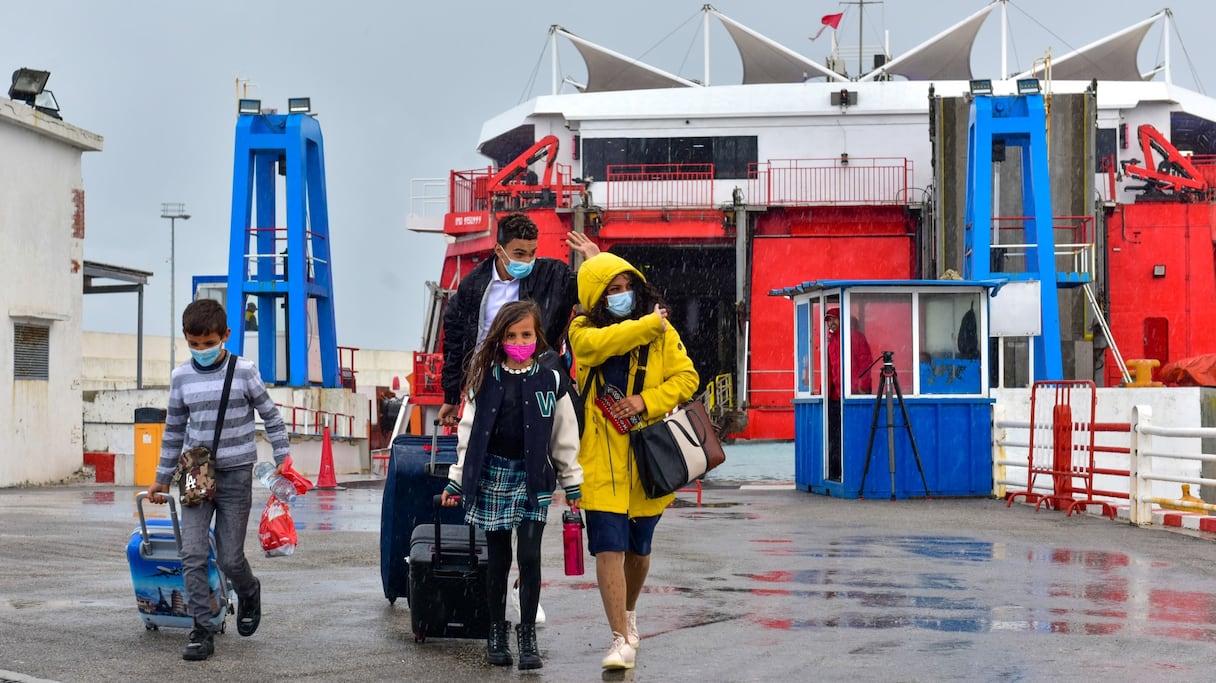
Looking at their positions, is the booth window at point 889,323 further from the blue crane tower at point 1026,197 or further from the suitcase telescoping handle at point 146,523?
the suitcase telescoping handle at point 146,523

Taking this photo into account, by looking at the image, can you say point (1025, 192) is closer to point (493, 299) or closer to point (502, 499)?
point (493, 299)

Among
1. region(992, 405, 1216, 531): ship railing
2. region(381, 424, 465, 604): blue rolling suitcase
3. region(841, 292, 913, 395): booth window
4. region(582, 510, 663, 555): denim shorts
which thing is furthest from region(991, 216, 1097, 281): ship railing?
region(582, 510, 663, 555): denim shorts

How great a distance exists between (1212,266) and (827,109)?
878cm

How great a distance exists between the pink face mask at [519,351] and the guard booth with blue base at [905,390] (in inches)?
450

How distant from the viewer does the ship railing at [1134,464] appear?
13.6 metres

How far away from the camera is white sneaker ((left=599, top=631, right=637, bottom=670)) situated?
605 cm

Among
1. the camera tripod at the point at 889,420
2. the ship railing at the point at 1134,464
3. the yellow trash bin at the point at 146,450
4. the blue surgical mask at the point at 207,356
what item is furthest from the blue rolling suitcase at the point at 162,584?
the yellow trash bin at the point at 146,450

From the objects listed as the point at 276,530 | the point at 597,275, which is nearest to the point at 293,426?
the point at 276,530

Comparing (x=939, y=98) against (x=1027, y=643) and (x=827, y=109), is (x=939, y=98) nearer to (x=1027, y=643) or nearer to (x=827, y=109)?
(x=827, y=109)

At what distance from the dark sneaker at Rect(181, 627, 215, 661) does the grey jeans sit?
11 cm

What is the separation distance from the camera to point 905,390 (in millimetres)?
17906

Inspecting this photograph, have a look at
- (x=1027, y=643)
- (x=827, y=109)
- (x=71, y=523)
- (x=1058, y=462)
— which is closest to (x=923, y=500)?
(x=1058, y=462)

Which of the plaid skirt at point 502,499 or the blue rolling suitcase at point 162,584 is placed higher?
the plaid skirt at point 502,499

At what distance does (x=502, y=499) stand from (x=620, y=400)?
0.65 m
